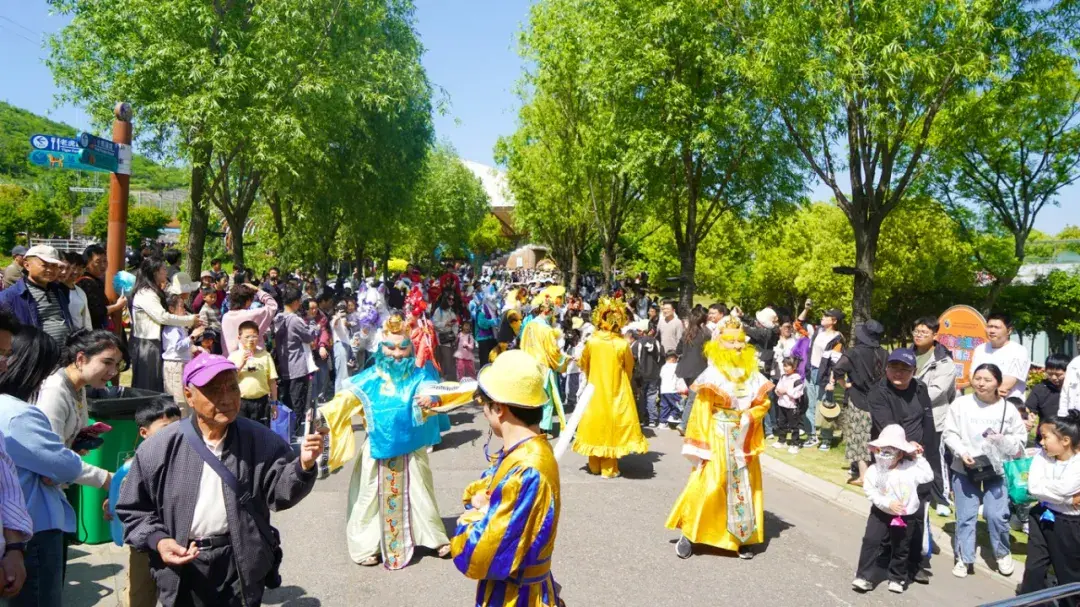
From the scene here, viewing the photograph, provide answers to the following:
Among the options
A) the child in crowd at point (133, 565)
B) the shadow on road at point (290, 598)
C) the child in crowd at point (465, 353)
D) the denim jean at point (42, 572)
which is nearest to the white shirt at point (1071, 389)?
the shadow on road at point (290, 598)

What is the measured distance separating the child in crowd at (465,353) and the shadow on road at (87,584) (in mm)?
7475

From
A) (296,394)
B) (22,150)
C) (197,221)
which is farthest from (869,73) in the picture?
(22,150)

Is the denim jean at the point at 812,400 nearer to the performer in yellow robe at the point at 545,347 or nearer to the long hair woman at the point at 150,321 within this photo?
the performer in yellow robe at the point at 545,347

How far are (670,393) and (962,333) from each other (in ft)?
13.1

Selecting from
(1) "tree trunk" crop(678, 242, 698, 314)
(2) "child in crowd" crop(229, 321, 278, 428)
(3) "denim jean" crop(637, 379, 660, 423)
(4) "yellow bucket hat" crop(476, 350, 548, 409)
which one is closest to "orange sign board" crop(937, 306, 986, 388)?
(3) "denim jean" crop(637, 379, 660, 423)

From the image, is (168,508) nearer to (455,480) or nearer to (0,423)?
(0,423)

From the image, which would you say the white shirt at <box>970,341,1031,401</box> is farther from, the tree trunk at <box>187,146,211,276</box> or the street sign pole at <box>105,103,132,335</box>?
the tree trunk at <box>187,146,211,276</box>

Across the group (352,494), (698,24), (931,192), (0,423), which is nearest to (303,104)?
(698,24)

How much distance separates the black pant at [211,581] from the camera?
303cm

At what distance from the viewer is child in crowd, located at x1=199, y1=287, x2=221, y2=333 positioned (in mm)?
9530

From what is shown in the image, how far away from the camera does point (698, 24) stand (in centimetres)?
1680

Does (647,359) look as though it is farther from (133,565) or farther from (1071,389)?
(133,565)

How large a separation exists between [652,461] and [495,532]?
652cm

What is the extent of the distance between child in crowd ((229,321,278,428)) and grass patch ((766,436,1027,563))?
595 cm
